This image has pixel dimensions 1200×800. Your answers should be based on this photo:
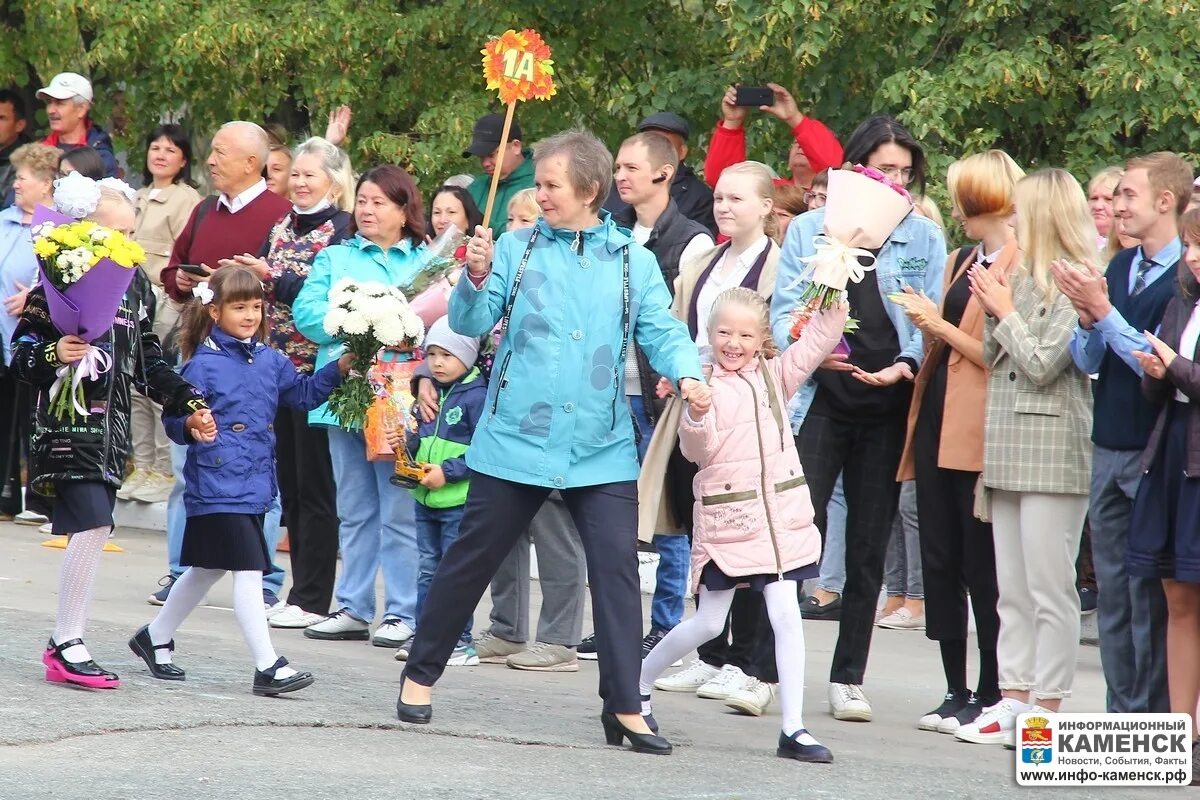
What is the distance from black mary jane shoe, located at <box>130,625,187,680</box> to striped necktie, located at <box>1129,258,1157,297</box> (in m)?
3.95

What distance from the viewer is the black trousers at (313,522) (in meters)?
9.13

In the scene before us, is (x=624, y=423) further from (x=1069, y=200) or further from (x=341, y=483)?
(x=341, y=483)

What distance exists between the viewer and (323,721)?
20.8 feet

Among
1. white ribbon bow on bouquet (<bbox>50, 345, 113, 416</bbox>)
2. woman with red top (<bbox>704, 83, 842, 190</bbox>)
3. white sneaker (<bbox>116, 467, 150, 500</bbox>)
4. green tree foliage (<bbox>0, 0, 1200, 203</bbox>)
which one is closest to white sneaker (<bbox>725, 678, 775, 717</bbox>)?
white ribbon bow on bouquet (<bbox>50, 345, 113, 416</bbox>)

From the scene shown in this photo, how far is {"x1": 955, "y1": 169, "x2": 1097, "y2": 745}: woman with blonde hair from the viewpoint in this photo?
6.83 metres

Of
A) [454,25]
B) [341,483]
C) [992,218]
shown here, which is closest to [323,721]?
[341,483]

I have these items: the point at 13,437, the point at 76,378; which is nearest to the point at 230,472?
the point at 76,378

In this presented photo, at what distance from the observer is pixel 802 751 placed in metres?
6.30

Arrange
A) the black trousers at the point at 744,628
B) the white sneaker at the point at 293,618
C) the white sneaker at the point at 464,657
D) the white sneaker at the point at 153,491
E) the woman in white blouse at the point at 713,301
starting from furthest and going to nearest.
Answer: the white sneaker at the point at 153,491, the white sneaker at the point at 293,618, the white sneaker at the point at 464,657, the black trousers at the point at 744,628, the woman in white blouse at the point at 713,301

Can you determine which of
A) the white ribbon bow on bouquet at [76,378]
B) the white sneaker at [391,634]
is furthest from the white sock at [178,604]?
the white sneaker at [391,634]

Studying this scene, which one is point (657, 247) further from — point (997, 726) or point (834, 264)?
point (997, 726)

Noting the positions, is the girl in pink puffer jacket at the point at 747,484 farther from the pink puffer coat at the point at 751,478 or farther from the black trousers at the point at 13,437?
the black trousers at the point at 13,437

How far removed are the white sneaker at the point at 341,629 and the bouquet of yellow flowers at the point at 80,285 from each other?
7.30 feet

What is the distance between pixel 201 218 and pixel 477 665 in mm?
3287
